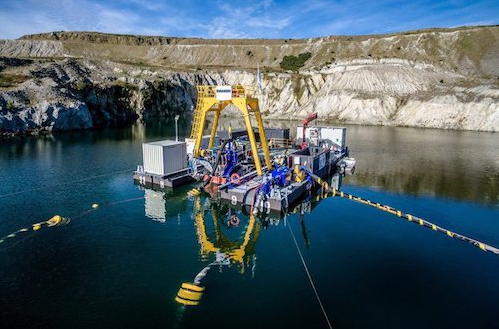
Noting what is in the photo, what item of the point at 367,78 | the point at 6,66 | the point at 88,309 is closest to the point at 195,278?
the point at 88,309

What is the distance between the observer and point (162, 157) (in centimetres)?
3272

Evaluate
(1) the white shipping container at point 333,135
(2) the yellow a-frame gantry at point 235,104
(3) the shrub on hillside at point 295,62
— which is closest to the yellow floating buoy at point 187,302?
(2) the yellow a-frame gantry at point 235,104

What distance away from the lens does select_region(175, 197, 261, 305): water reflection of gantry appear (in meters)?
15.6

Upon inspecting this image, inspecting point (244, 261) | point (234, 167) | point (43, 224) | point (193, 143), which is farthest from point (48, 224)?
point (193, 143)

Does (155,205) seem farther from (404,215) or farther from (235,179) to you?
(404,215)

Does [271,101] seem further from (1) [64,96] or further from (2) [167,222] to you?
(2) [167,222]

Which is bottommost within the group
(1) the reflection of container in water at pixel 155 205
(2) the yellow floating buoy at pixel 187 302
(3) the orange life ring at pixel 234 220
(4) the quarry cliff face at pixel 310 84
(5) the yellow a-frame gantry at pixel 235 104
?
(2) the yellow floating buoy at pixel 187 302

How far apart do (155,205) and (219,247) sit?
9779 millimetres

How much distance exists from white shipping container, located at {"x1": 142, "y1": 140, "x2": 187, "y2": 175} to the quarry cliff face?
46.7 meters

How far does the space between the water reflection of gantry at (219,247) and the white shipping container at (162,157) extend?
7.19 m

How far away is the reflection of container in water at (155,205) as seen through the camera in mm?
26094

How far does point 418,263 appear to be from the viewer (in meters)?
19.5

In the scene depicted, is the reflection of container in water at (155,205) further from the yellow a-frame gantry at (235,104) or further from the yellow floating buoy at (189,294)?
the yellow floating buoy at (189,294)

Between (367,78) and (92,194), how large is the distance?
99391 mm
